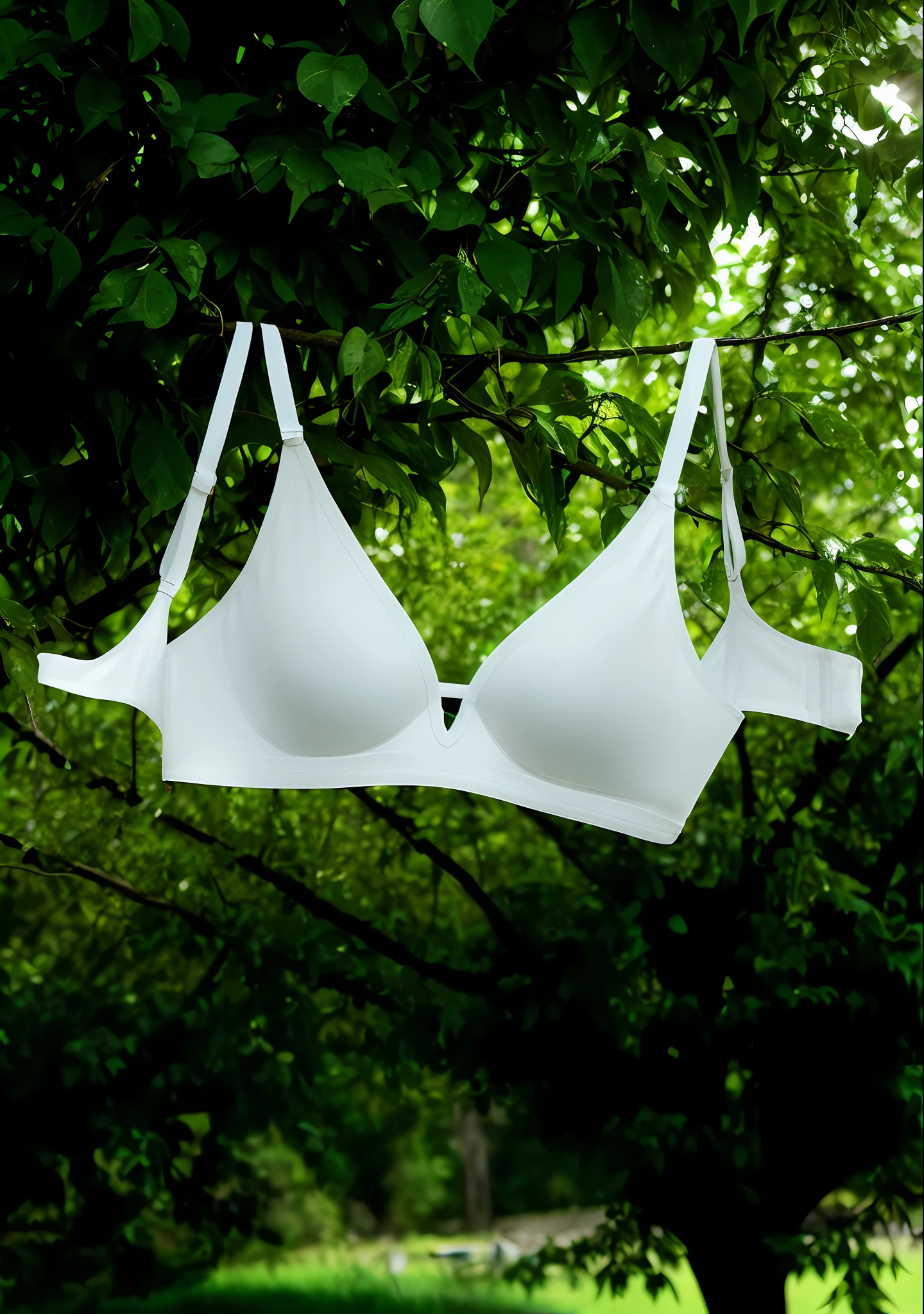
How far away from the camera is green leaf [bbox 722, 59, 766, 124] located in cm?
128

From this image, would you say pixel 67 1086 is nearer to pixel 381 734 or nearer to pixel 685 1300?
pixel 685 1300

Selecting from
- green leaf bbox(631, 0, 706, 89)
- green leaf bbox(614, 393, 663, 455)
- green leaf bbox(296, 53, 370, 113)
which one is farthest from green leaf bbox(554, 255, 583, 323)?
green leaf bbox(296, 53, 370, 113)

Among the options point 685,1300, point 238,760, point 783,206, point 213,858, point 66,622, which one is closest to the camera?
point 238,760

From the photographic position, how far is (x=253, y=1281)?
407cm

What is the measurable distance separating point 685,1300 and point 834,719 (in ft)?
11.2

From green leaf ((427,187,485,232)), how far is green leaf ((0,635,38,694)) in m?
0.62

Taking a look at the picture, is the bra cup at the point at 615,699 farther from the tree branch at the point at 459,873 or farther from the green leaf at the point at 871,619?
the tree branch at the point at 459,873

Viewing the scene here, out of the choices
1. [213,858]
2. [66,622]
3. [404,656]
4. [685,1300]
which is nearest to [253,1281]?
[685,1300]

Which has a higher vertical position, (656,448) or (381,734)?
(656,448)

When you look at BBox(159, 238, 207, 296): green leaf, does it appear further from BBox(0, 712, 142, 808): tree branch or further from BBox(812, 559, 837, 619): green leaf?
BBox(0, 712, 142, 808): tree branch

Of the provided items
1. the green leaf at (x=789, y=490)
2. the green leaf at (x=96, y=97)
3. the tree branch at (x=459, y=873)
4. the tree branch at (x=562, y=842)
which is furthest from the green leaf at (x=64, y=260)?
the tree branch at (x=562, y=842)

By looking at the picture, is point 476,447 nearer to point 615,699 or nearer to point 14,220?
point 615,699

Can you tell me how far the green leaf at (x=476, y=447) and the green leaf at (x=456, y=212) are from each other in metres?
0.40

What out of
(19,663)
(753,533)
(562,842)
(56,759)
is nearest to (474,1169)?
(562,842)
